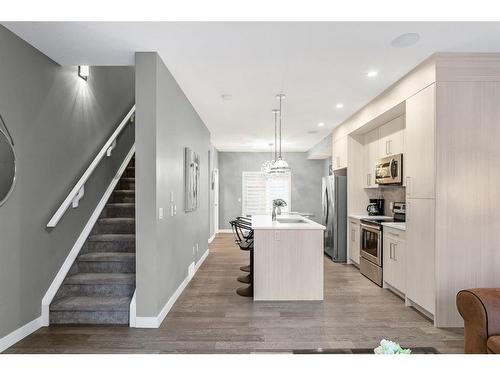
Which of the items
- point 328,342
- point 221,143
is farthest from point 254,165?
point 328,342

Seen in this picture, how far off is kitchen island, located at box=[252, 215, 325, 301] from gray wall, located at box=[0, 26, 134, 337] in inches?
86.6

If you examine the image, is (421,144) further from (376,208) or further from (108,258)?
(108,258)

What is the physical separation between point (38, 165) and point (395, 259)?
4.10m

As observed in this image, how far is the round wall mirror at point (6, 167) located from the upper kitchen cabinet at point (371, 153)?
479 cm

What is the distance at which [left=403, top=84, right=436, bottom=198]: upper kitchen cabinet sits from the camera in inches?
123

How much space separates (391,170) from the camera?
14.7 ft

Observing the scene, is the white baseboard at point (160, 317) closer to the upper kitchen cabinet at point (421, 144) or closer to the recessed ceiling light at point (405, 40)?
the upper kitchen cabinet at point (421, 144)

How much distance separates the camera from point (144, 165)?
9.88 feet

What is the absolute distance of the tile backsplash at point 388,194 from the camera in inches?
188

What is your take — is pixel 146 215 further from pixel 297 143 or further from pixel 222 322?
pixel 297 143

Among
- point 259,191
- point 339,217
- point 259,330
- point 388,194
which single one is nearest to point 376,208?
point 388,194

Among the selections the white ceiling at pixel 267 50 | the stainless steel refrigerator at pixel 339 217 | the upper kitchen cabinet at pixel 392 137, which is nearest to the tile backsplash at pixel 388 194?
the stainless steel refrigerator at pixel 339 217
